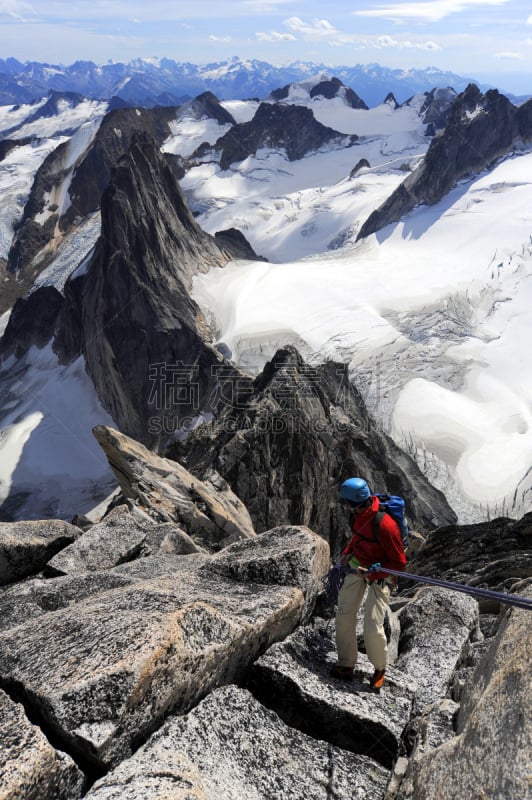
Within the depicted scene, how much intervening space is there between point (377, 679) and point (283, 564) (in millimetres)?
2446

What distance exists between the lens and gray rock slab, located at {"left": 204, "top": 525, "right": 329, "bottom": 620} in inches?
374

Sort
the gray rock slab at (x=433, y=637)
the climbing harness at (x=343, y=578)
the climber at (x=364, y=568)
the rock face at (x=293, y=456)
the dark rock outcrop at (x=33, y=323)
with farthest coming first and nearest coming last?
the dark rock outcrop at (x=33, y=323) < the rock face at (x=293, y=456) < the gray rock slab at (x=433, y=637) < the climber at (x=364, y=568) < the climbing harness at (x=343, y=578)

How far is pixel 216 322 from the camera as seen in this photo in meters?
77.6

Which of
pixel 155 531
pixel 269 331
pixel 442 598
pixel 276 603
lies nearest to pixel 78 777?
pixel 276 603

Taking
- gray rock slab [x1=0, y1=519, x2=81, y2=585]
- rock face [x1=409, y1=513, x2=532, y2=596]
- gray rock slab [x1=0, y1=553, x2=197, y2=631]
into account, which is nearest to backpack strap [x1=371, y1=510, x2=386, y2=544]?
gray rock slab [x1=0, y1=553, x2=197, y2=631]

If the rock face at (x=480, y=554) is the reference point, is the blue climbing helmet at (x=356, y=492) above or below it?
above

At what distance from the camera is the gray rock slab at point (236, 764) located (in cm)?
524

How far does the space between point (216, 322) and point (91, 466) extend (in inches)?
1054

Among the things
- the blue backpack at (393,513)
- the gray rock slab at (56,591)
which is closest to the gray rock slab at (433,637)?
the blue backpack at (393,513)

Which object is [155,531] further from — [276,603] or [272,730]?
[272,730]

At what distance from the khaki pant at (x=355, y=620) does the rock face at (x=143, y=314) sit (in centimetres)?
5203

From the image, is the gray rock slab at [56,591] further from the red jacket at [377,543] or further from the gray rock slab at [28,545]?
the red jacket at [377,543]

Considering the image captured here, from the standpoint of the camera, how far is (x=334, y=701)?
7.12 m

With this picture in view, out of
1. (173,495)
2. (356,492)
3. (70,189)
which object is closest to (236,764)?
(356,492)
